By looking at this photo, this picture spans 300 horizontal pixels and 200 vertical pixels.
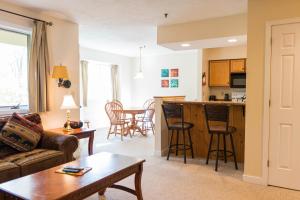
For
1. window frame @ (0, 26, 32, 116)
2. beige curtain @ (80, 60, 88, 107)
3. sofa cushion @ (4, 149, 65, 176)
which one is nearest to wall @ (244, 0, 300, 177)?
sofa cushion @ (4, 149, 65, 176)

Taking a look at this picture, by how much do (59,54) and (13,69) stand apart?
2.46ft

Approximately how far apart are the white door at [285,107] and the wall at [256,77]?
5.3 inches

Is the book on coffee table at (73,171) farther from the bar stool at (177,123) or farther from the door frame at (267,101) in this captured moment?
the door frame at (267,101)

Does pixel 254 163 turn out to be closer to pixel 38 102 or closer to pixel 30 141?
pixel 30 141

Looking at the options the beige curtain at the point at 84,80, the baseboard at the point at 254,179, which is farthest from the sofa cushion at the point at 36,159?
the beige curtain at the point at 84,80

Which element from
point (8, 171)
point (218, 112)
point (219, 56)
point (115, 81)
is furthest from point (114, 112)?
point (8, 171)

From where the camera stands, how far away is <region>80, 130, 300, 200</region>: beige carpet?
2.71 meters

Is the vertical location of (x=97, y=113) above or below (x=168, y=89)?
below

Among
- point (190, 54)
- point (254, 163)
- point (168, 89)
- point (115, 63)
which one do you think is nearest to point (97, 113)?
point (115, 63)

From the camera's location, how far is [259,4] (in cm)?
297

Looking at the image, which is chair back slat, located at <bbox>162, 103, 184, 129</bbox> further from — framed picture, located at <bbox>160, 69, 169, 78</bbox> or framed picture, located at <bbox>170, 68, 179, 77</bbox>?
framed picture, located at <bbox>160, 69, 169, 78</bbox>

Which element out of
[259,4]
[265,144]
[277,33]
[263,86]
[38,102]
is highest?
[259,4]

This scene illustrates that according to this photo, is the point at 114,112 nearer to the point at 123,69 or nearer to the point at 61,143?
the point at 123,69

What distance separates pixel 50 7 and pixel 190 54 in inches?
187
